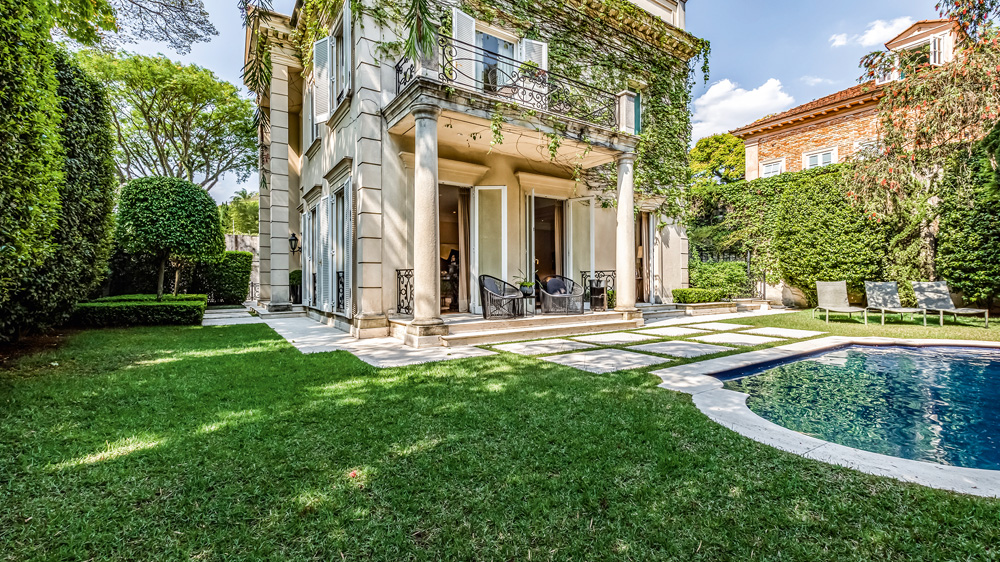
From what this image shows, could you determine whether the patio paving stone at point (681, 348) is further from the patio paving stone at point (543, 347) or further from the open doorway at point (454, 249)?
the open doorway at point (454, 249)

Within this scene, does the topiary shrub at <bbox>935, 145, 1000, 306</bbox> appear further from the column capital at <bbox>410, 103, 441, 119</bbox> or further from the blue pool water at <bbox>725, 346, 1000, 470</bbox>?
the column capital at <bbox>410, 103, 441, 119</bbox>

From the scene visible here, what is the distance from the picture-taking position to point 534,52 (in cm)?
896

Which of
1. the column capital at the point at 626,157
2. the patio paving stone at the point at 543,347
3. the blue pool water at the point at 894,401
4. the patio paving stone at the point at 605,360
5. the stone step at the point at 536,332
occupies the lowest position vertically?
the blue pool water at the point at 894,401

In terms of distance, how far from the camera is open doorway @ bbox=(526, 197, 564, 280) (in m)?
9.82

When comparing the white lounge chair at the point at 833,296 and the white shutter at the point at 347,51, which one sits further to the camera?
the white lounge chair at the point at 833,296

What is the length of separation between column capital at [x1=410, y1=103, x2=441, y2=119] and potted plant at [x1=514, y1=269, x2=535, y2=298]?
3.34 m

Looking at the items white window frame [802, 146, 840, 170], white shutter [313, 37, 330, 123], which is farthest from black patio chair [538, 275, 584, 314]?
white window frame [802, 146, 840, 170]

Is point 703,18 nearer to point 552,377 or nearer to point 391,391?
point 552,377

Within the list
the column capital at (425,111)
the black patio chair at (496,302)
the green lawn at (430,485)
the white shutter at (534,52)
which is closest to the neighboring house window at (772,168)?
the white shutter at (534,52)

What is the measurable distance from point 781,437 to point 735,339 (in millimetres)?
4322

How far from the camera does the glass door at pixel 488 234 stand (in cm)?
827

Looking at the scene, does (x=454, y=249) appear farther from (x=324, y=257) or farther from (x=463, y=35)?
(x=463, y=35)

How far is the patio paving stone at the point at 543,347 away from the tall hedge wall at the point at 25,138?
195 inches

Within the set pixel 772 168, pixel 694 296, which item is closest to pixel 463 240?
pixel 694 296
